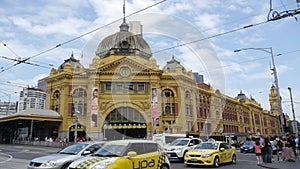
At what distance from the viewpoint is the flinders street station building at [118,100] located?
45875 millimetres

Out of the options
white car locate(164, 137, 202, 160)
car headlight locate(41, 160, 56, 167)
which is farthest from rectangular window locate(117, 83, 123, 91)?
car headlight locate(41, 160, 56, 167)

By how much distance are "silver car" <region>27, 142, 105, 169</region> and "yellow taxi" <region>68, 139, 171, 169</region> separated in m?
2.03

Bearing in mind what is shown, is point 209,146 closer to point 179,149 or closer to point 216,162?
point 216,162

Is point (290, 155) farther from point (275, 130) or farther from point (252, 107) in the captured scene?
point (275, 130)

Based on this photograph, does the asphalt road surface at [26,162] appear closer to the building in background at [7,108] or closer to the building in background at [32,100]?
the building in background at [32,100]

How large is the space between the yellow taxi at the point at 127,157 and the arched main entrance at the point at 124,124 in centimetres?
3637

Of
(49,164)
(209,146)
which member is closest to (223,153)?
(209,146)

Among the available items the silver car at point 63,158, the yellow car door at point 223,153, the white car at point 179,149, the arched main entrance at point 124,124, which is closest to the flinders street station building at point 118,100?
Answer: the arched main entrance at point 124,124

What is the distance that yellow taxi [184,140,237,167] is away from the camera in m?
13.9

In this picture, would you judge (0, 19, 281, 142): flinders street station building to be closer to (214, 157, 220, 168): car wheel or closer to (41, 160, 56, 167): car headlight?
(214, 157, 220, 168): car wheel

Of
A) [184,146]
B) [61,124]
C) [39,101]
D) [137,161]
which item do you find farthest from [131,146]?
[39,101]

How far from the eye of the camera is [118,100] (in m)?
47.1

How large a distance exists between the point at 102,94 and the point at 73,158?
37172 mm

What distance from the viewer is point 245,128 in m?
84.5
